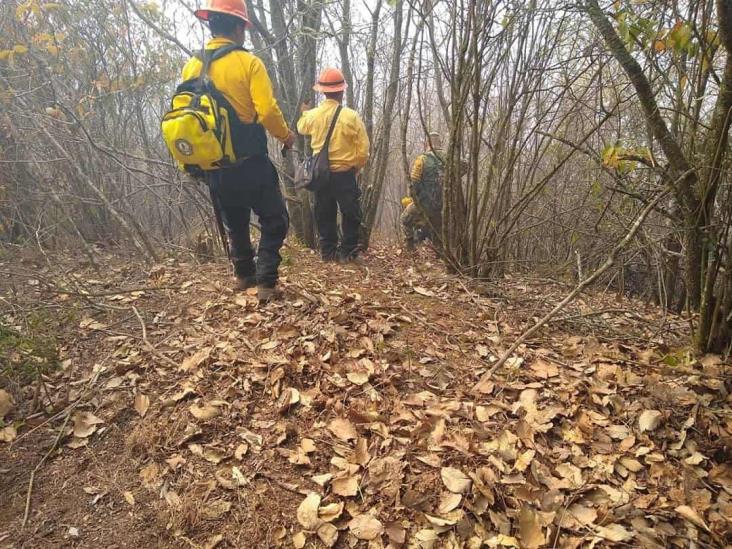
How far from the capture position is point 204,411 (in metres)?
2.24

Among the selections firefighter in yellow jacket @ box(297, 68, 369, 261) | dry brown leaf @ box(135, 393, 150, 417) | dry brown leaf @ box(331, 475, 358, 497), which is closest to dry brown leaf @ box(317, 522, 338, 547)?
dry brown leaf @ box(331, 475, 358, 497)

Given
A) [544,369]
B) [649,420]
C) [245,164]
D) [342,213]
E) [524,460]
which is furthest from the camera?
[342,213]

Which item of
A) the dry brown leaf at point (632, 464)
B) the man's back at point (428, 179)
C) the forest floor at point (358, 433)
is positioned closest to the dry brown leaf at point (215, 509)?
the forest floor at point (358, 433)

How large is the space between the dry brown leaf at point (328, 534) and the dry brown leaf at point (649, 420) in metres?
1.58

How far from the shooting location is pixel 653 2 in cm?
221

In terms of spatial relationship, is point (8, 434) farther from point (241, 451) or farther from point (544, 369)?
point (544, 369)

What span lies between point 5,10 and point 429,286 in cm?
590

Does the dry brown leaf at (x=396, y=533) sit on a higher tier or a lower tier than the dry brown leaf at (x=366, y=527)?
higher

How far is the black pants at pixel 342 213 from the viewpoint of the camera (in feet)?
14.7

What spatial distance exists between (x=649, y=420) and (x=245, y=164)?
287 centimetres

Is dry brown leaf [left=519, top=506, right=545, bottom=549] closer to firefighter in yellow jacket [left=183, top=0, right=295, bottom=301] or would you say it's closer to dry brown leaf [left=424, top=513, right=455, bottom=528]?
dry brown leaf [left=424, top=513, right=455, bottom=528]

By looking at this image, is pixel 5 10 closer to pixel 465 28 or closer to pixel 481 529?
pixel 465 28

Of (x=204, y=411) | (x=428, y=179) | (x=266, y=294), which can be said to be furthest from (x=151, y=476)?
Answer: (x=428, y=179)

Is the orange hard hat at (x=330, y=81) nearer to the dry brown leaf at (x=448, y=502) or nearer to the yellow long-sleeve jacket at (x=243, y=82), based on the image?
the yellow long-sleeve jacket at (x=243, y=82)
